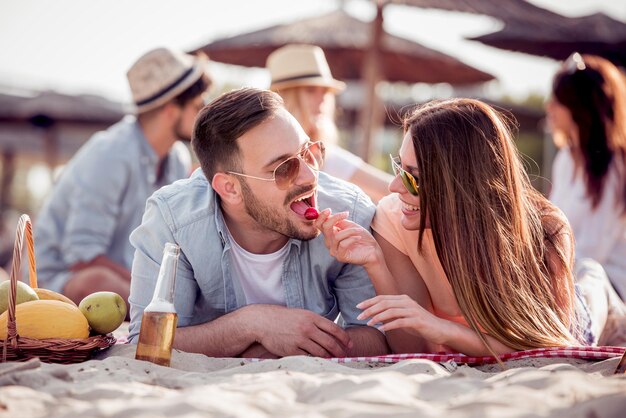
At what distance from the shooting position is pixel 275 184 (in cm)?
335

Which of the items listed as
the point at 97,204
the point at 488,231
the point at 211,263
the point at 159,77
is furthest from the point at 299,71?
the point at 488,231

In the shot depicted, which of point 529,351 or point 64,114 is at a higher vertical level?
point 64,114

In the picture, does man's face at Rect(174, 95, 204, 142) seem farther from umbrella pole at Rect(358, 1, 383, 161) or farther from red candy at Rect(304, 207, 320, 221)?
red candy at Rect(304, 207, 320, 221)

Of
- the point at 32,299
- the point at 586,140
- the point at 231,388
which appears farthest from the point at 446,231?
the point at 586,140

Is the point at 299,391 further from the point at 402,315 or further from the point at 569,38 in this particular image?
the point at 569,38

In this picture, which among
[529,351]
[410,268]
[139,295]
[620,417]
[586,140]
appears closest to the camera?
[620,417]

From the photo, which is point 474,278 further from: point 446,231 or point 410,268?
point 410,268

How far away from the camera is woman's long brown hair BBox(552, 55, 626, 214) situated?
17.4 feet

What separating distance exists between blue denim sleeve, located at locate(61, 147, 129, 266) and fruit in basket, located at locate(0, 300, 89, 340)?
92.7 inches

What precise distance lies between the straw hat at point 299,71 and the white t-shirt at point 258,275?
266 centimetres

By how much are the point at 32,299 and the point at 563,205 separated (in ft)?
12.9

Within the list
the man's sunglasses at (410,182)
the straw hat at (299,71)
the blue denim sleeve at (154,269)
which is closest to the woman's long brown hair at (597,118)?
the straw hat at (299,71)

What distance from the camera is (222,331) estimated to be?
3176 millimetres

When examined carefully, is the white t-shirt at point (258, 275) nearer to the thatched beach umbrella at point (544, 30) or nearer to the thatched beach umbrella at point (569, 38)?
the thatched beach umbrella at point (544, 30)
